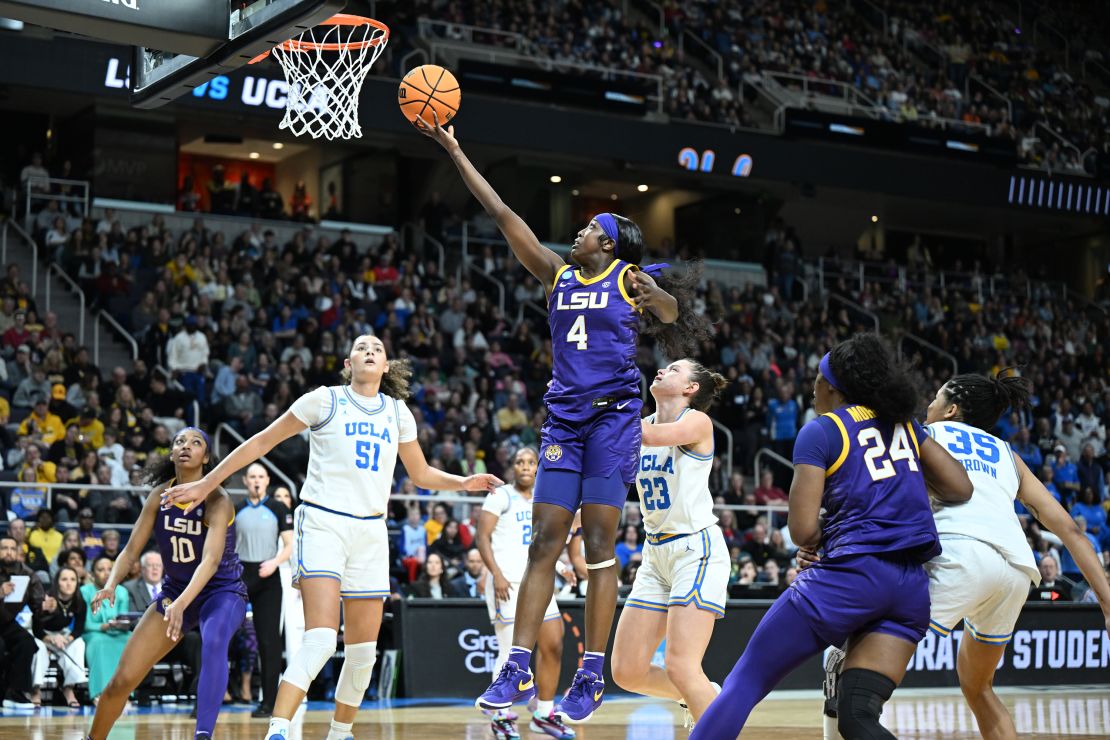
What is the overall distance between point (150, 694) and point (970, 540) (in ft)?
32.5

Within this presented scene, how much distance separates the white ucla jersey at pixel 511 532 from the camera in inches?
448

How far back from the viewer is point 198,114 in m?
25.6

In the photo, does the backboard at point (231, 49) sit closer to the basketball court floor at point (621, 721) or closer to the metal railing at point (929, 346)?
the basketball court floor at point (621, 721)

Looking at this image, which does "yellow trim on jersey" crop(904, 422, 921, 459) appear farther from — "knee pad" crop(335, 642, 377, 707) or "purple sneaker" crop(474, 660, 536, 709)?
"knee pad" crop(335, 642, 377, 707)

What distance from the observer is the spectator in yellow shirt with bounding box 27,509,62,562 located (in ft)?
46.8

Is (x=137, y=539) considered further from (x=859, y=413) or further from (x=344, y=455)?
(x=859, y=413)

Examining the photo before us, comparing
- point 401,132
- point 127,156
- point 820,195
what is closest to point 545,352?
point 401,132

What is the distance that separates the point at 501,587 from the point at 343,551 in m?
3.45

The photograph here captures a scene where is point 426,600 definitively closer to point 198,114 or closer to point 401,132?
point 401,132

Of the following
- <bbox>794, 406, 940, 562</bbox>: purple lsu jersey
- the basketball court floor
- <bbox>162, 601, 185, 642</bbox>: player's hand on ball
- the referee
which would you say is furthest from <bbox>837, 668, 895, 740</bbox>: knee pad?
the referee

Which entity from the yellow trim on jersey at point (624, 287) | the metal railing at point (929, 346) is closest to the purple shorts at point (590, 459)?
the yellow trim on jersey at point (624, 287)

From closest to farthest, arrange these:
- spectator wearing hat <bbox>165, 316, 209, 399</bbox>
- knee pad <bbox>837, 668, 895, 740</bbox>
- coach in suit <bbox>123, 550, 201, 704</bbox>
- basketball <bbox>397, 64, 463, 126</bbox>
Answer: knee pad <bbox>837, 668, 895, 740</bbox> < basketball <bbox>397, 64, 463, 126</bbox> < coach in suit <bbox>123, 550, 201, 704</bbox> < spectator wearing hat <bbox>165, 316, 209, 399</bbox>

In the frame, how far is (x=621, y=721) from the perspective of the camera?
37.9ft

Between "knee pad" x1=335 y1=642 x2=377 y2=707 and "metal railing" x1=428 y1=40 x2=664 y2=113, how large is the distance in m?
18.6
